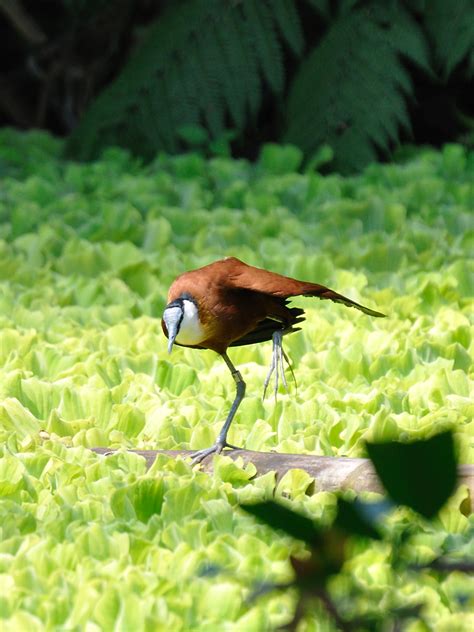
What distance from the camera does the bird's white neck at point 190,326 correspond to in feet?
8.35

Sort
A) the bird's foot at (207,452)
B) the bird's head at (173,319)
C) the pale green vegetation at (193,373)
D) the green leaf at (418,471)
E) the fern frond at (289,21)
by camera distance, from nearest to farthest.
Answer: the green leaf at (418,471) < the pale green vegetation at (193,373) < the bird's foot at (207,452) < the bird's head at (173,319) < the fern frond at (289,21)

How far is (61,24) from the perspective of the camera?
656 centimetres

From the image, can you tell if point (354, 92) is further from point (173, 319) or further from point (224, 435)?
point (224, 435)

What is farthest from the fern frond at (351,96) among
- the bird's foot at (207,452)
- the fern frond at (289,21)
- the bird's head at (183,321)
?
the bird's foot at (207,452)

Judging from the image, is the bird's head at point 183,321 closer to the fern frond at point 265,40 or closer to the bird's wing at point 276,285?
the bird's wing at point 276,285

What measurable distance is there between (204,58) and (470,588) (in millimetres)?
3949

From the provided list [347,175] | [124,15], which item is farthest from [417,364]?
→ [124,15]

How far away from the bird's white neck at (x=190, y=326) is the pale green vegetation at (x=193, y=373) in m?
0.18

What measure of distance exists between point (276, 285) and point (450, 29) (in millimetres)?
3002

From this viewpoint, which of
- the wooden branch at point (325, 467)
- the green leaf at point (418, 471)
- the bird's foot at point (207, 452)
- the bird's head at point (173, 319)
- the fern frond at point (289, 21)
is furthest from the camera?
the fern frond at point (289, 21)

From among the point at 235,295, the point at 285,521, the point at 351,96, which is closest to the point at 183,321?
the point at 235,295

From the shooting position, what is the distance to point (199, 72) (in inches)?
211

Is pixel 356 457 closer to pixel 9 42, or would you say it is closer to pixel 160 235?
pixel 160 235

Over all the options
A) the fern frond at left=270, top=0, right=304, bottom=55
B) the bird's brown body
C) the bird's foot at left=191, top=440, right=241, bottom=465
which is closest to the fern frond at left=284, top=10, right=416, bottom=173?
the fern frond at left=270, top=0, right=304, bottom=55
